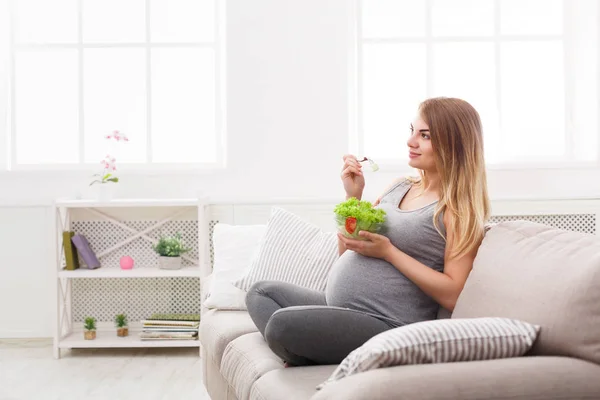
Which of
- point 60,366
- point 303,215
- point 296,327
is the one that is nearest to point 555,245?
point 296,327

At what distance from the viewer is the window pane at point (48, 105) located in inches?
196

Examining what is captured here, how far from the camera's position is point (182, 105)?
4.93 metres

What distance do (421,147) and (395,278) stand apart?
15.9 inches

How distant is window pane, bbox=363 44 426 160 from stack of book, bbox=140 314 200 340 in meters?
1.46

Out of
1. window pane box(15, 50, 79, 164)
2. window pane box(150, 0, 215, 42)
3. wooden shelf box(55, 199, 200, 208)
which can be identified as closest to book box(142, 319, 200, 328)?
wooden shelf box(55, 199, 200, 208)

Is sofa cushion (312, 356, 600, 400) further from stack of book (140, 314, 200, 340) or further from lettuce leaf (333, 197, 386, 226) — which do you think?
stack of book (140, 314, 200, 340)

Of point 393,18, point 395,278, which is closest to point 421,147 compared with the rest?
point 395,278

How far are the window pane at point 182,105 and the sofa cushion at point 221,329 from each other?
1903mm

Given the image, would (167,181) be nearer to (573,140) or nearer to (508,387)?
(573,140)

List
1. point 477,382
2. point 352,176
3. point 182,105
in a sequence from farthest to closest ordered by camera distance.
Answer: point 182,105 → point 352,176 → point 477,382

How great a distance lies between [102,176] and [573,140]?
9.21ft

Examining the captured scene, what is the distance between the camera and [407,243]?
231cm

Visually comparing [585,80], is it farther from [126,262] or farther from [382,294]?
[382,294]

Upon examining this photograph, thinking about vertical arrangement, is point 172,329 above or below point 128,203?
below
